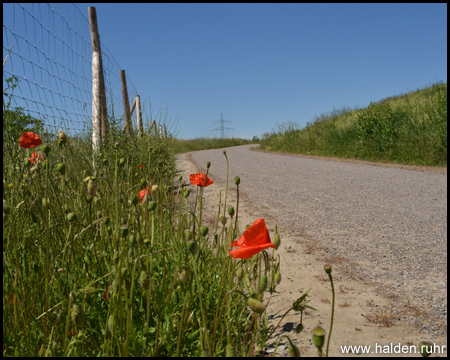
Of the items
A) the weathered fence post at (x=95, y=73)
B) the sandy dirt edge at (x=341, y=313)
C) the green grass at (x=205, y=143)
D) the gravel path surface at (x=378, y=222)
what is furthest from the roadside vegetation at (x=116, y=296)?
the green grass at (x=205, y=143)

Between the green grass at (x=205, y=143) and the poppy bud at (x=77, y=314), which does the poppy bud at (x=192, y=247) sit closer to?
the poppy bud at (x=77, y=314)

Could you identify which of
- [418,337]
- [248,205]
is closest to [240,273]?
[418,337]

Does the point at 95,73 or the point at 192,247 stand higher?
the point at 95,73

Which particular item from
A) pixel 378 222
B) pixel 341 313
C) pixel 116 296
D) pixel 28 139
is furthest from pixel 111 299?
pixel 378 222

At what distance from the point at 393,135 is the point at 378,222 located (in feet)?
26.6

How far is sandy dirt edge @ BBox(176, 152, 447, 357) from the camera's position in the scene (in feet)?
5.66

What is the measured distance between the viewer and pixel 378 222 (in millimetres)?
3902

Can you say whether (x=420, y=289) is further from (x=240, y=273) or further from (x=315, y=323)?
(x=240, y=273)

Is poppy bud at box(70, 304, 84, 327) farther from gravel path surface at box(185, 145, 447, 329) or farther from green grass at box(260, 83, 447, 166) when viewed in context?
green grass at box(260, 83, 447, 166)

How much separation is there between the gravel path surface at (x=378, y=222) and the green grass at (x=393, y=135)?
2.62 metres

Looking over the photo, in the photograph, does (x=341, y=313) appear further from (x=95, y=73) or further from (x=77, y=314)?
(x=95, y=73)

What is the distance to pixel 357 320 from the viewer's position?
1924 millimetres

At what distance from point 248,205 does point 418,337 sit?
3.17 meters

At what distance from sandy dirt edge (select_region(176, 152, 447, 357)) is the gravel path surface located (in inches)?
5.3
